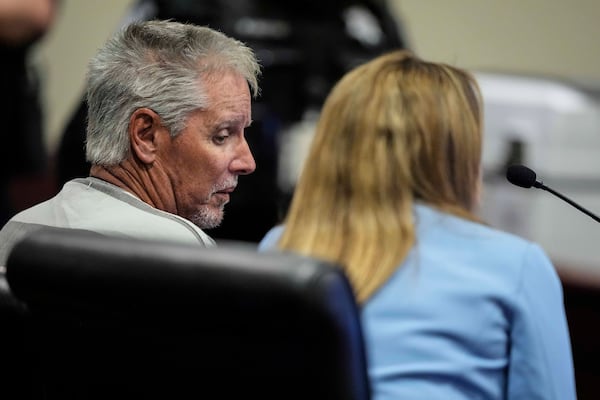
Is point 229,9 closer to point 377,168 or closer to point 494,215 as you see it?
point 494,215

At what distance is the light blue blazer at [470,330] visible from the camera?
107 centimetres

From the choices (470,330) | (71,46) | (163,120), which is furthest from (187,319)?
(71,46)

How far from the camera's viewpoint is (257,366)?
0.86m

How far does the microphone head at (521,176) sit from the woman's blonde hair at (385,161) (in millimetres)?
188

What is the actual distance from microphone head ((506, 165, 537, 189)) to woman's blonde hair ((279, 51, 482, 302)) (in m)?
0.19

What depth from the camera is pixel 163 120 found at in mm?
1432

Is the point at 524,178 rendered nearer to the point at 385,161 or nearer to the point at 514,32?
the point at 385,161

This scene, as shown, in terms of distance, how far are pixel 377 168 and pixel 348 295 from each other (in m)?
0.36

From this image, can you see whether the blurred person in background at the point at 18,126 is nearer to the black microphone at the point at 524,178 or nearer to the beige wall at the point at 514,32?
the black microphone at the point at 524,178

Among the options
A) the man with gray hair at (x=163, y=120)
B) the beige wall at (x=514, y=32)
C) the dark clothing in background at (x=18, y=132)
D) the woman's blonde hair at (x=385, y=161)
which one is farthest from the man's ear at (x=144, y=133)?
the beige wall at (x=514, y=32)

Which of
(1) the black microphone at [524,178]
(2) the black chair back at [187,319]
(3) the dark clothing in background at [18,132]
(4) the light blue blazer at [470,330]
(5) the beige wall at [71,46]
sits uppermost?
(2) the black chair back at [187,319]

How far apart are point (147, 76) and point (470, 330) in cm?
59

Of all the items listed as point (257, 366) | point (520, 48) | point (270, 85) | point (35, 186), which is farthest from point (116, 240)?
point (520, 48)

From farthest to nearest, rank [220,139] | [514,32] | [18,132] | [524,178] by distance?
[514,32] → [18,132] → [220,139] → [524,178]
